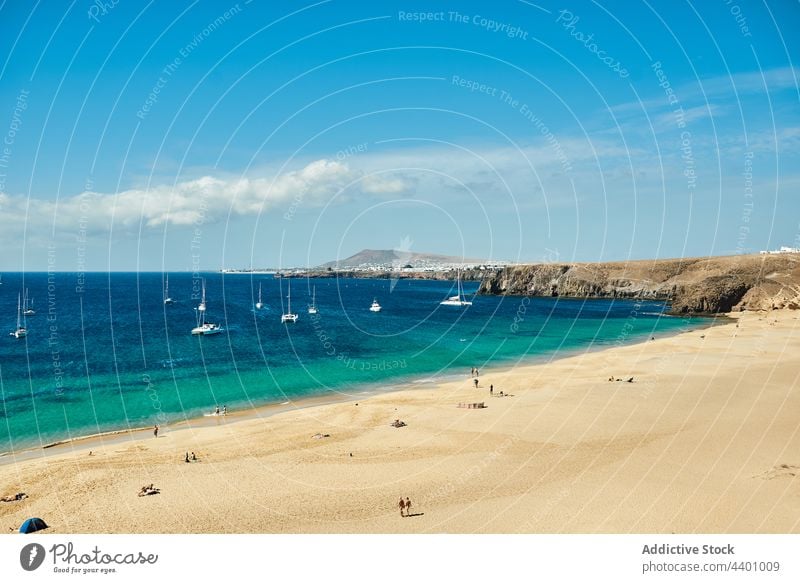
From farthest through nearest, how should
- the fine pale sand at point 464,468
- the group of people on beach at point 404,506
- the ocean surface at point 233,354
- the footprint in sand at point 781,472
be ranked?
1. the ocean surface at point 233,354
2. the footprint in sand at point 781,472
3. the group of people on beach at point 404,506
4. the fine pale sand at point 464,468

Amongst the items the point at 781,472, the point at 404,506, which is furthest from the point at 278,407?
the point at 781,472

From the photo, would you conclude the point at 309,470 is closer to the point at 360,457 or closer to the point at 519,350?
the point at 360,457

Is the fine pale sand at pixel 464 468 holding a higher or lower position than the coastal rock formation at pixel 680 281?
lower

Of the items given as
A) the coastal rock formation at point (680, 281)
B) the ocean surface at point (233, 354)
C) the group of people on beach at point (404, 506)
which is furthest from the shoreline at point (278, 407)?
the coastal rock formation at point (680, 281)

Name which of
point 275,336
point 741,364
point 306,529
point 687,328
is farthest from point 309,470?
point 687,328

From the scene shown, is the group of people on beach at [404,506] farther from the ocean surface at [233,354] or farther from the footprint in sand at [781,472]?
the ocean surface at [233,354]

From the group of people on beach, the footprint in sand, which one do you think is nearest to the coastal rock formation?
the footprint in sand

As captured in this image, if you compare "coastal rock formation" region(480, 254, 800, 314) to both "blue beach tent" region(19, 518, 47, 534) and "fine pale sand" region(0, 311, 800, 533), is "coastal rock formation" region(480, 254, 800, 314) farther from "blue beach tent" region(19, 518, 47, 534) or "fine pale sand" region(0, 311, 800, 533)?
"blue beach tent" region(19, 518, 47, 534)

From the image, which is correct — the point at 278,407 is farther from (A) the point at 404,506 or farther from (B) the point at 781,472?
(B) the point at 781,472
